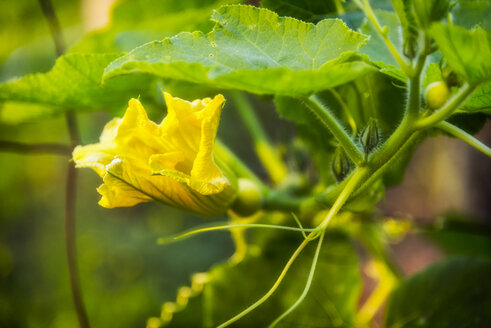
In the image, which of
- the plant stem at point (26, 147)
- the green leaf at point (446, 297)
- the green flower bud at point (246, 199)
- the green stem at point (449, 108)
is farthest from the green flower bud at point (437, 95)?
the plant stem at point (26, 147)

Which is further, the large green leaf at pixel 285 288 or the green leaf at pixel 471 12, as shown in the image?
the large green leaf at pixel 285 288

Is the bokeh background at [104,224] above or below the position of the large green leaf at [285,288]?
below

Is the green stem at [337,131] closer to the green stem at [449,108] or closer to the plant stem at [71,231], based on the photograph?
the green stem at [449,108]

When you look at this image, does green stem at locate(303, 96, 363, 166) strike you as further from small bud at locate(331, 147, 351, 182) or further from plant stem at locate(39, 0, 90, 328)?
plant stem at locate(39, 0, 90, 328)

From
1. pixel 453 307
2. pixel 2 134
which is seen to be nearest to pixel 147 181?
pixel 453 307

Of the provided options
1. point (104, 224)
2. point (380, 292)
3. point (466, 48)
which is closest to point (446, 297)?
point (380, 292)

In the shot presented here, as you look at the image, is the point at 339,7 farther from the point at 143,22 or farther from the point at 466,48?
the point at 143,22

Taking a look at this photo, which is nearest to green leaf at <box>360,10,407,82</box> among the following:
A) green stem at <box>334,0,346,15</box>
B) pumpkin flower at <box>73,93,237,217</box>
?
green stem at <box>334,0,346,15</box>
